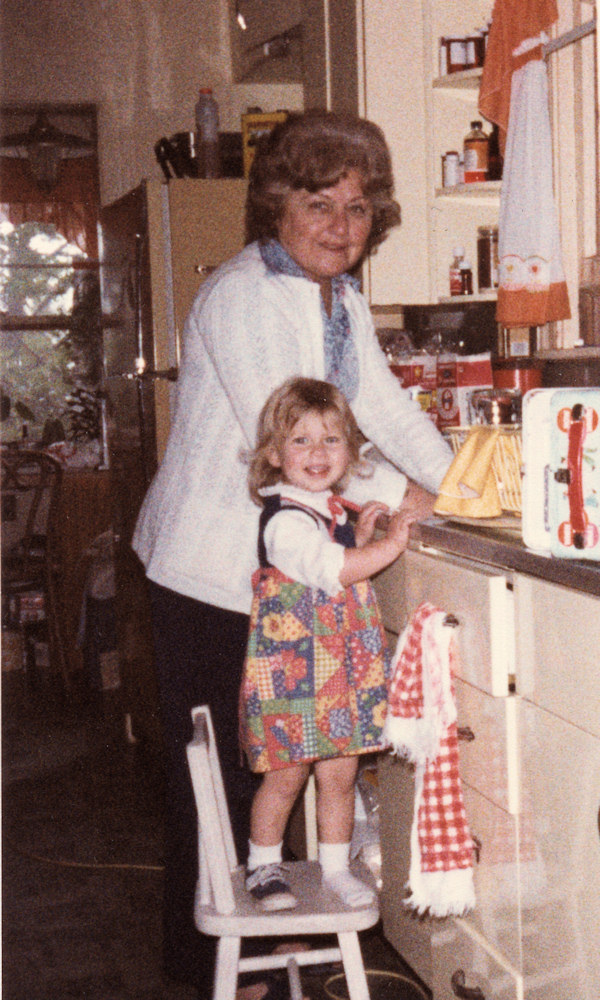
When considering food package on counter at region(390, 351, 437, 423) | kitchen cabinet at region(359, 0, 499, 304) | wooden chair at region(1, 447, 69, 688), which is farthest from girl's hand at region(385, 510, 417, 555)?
wooden chair at region(1, 447, 69, 688)

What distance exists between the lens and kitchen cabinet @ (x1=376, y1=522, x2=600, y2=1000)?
114cm

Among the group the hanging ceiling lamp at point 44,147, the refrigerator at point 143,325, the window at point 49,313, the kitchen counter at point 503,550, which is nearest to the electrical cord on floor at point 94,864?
the refrigerator at point 143,325

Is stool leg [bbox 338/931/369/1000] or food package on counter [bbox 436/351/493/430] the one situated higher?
food package on counter [bbox 436/351/493/430]

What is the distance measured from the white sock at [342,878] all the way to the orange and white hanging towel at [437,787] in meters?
0.08

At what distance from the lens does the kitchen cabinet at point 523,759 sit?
114cm

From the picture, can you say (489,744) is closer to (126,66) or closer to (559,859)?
(559,859)

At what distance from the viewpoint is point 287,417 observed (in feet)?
5.19

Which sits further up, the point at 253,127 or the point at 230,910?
the point at 253,127

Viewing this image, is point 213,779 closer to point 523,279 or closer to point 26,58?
point 523,279

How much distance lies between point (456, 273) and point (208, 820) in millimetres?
1480

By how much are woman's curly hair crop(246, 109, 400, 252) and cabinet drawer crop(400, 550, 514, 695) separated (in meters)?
0.61

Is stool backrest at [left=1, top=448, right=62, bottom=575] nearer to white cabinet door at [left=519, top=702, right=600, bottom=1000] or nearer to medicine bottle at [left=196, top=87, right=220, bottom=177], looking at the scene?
medicine bottle at [left=196, top=87, right=220, bottom=177]

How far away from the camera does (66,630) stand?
13.7ft

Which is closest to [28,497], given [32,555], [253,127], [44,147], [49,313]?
[32,555]
